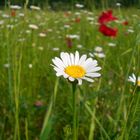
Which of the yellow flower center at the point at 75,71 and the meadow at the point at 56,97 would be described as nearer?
the yellow flower center at the point at 75,71

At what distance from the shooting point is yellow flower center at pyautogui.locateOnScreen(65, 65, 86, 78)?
61cm

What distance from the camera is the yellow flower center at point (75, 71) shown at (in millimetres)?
607

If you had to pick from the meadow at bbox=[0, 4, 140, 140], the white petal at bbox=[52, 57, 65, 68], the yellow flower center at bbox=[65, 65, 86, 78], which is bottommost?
the meadow at bbox=[0, 4, 140, 140]

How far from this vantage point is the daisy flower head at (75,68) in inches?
23.5

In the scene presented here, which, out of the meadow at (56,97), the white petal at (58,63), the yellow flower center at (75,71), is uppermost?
the white petal at (58,63)

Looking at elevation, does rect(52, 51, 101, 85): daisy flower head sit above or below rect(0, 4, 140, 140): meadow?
above

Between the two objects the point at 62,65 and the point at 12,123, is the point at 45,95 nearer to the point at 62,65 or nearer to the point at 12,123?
the point at 12,123

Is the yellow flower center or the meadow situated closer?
the yellow flower center

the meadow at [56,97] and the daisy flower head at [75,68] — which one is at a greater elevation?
the daisy flower head at [75,68]

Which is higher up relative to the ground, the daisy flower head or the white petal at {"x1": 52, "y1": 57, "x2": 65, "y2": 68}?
the white petal at {"x1": 52, "y1": 57, "x2": 65, "y2": 68}

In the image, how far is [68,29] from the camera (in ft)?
11.1

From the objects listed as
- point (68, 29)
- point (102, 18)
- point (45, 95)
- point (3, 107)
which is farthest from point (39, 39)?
point (3, 107)

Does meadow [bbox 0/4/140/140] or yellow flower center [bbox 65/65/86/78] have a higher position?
yellow flower center [bbox 65/65/86/78]

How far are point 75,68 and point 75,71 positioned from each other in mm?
23
